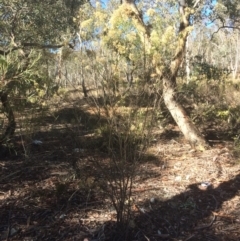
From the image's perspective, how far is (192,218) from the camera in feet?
11.5

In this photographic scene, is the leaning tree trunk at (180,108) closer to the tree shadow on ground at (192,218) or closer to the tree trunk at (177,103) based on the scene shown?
the tree trunk at (177,103)

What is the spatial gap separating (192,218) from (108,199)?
920 millimetres

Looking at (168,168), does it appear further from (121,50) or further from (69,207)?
(121,50)

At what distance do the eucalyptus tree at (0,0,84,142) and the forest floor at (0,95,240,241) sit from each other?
3.01 ft

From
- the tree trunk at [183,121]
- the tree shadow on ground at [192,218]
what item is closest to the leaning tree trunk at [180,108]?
A: the tree trunk at [183,121]

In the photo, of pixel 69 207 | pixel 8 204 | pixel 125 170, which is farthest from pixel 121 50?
pixel 8 204

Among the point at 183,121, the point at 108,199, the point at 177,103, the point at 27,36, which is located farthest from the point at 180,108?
the point at 27,36

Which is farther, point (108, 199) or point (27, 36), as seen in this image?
point (27, 36)

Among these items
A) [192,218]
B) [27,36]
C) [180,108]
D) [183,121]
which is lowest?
[192,218]

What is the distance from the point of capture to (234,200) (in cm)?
395

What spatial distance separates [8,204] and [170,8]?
10538 millimetres

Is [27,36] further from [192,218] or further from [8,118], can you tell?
[192,218]

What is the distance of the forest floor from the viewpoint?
3.20 metres

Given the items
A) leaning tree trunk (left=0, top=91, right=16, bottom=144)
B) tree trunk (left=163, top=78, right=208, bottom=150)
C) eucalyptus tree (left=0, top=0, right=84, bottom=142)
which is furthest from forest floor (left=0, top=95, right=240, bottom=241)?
eucalyptus tree (left=0, top=0, right=84, bottom=142)
